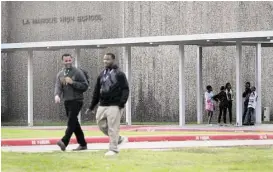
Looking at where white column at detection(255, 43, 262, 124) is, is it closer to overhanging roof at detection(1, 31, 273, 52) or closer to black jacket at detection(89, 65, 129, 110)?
overhanging roof at detection(1, 31, 273, 52)

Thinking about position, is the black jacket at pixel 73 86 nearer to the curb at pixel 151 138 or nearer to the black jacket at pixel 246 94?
the curb at pixel 151 138

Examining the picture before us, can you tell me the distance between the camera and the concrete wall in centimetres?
3572

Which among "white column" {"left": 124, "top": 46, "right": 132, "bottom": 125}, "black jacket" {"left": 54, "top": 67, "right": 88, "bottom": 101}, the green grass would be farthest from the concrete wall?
"black jacket" {"left": 54, "top": 67, "right": 88, "bottom": 101}

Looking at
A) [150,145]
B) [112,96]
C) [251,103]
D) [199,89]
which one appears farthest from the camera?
[199,89]

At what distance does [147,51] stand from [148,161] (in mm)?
24604

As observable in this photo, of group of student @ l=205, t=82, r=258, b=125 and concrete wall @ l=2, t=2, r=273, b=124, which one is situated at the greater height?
concrete wall @ l=2, t=2, r=273, b=124

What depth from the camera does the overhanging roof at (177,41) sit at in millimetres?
27891

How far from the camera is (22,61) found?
41312mm

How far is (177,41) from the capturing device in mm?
29766

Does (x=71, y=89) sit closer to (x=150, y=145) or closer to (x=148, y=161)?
(x=148, y=161)

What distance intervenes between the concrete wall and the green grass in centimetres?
2018

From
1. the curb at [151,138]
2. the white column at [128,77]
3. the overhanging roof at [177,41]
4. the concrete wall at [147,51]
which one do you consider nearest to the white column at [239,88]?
the overhanging roof at [177,41]

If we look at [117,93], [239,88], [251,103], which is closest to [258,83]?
[251,103]

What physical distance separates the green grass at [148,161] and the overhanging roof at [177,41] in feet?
40.6
